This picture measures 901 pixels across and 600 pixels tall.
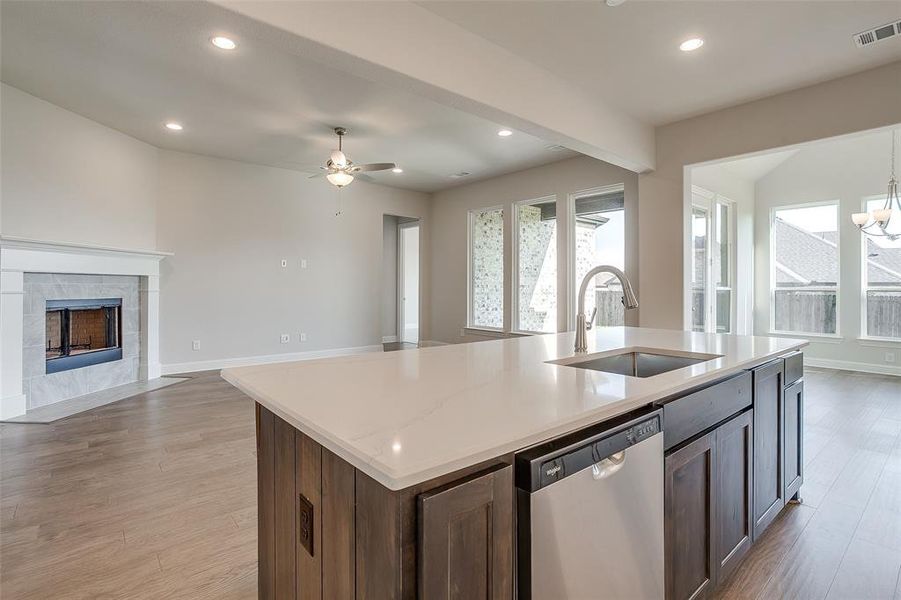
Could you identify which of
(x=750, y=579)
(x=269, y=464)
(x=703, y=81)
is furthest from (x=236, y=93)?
(x=750, y=579)

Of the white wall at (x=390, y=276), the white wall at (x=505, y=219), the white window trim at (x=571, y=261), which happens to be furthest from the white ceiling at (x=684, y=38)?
the white wall at (x=390, y=276)

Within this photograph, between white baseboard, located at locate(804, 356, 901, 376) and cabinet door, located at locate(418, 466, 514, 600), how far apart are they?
24.8 ft

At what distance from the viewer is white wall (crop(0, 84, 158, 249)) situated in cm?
392

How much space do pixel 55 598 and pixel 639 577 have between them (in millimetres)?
2121

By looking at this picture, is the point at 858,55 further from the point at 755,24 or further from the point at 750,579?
the point at 750,579

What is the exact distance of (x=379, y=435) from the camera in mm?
879

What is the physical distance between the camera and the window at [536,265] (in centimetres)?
641

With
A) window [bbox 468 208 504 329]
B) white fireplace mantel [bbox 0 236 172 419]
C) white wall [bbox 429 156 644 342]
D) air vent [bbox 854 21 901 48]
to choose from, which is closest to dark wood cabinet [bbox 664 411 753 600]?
air vent [bbox 854 21 901 48]

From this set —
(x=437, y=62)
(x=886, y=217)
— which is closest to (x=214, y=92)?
(x=437, y=62)

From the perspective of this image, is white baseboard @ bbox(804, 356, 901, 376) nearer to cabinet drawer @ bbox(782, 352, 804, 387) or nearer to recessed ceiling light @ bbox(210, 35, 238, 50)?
cabinet drawer @ bbox(782, 352, 804, 387)

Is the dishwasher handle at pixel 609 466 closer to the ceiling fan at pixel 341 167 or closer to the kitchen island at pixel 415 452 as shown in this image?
the kitchen island at pixel 415 452

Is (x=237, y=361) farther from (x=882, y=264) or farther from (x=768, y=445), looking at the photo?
(x=882, y=264)

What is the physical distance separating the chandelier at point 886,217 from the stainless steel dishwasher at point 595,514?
5.96 m

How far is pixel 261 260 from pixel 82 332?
2.21 metres
